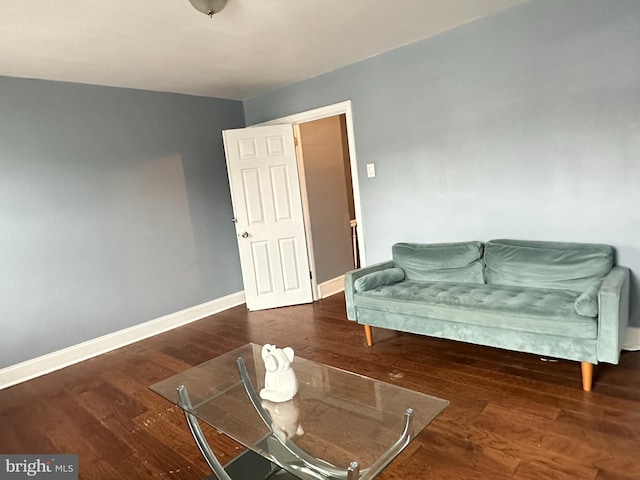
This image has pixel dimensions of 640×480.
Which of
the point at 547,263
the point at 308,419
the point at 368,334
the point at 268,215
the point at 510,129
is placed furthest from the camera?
the point at 268,215

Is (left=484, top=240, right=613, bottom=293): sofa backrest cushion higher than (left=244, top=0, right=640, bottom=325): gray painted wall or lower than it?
lower

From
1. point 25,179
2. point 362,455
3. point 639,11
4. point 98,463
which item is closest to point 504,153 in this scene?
point 639,11

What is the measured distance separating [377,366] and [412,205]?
145 centimetres

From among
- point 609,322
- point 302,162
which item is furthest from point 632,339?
point 302,162

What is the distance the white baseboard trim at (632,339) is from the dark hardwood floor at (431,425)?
8 centimetres

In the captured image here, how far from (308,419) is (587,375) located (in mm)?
1589

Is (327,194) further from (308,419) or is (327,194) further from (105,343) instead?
(308,419)

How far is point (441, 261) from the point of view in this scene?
308 cm

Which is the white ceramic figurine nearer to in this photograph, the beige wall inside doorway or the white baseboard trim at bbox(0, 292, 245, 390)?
the white baseboard trim at bbox(0, 292, 245, 390)

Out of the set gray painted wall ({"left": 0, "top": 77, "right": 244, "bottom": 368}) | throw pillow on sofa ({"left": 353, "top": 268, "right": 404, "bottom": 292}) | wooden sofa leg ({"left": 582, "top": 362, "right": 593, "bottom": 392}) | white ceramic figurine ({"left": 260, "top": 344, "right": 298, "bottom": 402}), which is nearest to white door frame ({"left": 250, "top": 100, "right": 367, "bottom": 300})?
throw pillow on sofa ({"left": 353, "top": 268, "right": 404, "bottom": 292})

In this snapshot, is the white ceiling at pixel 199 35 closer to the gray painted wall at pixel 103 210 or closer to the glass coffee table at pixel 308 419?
the gray painted wall at pixel 103 210

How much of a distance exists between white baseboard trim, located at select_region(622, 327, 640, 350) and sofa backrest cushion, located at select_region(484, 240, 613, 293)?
1.66ft

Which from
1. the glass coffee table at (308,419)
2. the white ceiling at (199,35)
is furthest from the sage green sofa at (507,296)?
the white ceiling at (199,35)

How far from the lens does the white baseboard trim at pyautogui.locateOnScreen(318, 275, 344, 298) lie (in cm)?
453
